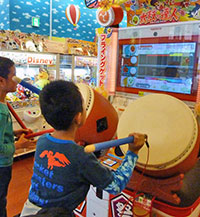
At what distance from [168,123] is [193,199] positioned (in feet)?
1.43

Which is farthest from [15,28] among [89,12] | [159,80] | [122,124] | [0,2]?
[122,124]

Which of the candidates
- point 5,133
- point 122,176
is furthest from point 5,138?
point 122,176

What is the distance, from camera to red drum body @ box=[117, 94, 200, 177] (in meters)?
1.00

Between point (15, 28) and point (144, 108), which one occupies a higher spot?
point (15, 28)

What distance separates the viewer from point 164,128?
1.06 m

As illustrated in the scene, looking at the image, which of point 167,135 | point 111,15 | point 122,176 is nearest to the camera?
point 122,176

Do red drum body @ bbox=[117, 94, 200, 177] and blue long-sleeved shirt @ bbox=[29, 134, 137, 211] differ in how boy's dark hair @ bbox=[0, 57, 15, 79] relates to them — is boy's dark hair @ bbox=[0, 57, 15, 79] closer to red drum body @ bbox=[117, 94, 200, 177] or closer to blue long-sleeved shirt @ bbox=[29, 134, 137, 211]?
blue long-sleeved shirt @ bbox=[29, 134, 137, 211]

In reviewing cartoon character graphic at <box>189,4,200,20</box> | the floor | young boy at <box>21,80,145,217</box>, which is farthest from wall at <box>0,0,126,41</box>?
young boy at <box>21,80,145,217</box>

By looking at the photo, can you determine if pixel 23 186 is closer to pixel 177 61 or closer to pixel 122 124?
pixel 122 124

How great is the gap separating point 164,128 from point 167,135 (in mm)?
38

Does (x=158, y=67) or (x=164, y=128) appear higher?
(x=158, y=67)

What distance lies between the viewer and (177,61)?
192 centimetres

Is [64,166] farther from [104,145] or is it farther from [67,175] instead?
[104,145]

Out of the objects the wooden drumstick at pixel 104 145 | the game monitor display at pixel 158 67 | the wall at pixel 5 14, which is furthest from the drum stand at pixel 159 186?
the wall at pixel 5 14
